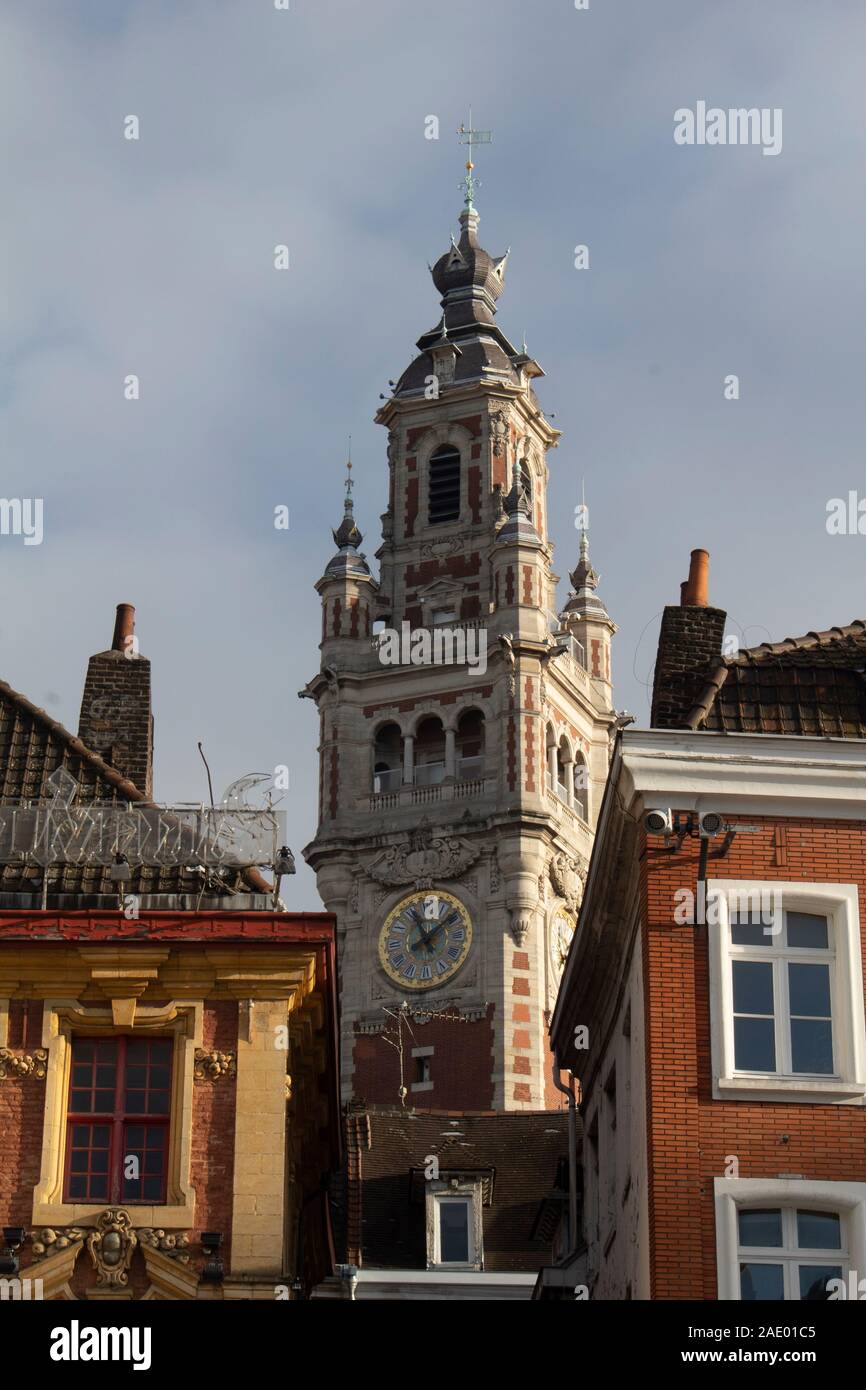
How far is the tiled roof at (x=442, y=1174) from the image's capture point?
61.2m

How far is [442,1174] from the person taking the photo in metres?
62.7

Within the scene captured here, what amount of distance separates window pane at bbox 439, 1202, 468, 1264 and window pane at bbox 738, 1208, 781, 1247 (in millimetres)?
33394

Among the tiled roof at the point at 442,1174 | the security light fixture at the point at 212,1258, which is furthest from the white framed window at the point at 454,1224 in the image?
the security light fixture at the point at 212,1258

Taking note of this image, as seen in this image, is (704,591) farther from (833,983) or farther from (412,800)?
(412,800)

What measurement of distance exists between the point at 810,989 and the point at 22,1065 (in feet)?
26.7

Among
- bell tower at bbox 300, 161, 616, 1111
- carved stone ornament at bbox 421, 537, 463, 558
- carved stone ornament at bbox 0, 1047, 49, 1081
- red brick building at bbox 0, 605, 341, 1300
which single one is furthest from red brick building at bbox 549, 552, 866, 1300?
carved stone ornament at bbox 421, 537, 463, 558

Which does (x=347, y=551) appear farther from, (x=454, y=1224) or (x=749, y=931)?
(x=749, y=931)

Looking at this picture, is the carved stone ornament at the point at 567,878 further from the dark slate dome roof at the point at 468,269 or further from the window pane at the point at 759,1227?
the window pane at the point at 759,1227

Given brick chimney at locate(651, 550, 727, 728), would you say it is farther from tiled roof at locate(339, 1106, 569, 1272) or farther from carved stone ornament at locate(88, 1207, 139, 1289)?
tiled roof at locate(339, 1106, 569, 1272)

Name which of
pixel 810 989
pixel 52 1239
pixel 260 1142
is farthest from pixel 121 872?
pixel 810 989

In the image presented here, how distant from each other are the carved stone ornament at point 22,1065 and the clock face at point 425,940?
6932cm

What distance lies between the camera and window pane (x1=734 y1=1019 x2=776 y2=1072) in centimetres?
2916
